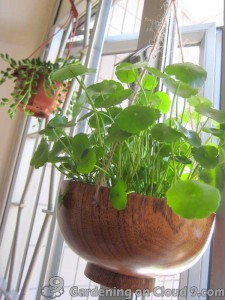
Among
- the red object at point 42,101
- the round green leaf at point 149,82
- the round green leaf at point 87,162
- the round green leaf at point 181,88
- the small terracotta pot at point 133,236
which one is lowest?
the small terracotta pot at point 133,236

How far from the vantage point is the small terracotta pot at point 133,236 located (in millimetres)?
344

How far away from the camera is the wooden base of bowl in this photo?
0.40 metres

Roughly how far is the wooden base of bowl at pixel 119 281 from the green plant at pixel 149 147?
147mm

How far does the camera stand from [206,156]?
36 centimetres

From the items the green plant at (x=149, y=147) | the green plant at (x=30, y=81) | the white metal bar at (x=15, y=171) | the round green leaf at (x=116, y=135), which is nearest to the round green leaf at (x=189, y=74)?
the green plant at (x=149, y=147)

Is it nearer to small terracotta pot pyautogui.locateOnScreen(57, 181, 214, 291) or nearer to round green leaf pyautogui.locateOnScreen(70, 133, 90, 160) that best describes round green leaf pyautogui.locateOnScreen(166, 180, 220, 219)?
small terracotta pot pyautogui.locateOnScreen(57, 181, 214, 291)

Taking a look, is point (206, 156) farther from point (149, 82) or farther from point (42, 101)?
point (42, 101)

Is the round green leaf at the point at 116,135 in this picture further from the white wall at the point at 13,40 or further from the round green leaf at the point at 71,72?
the white wall at the point at 13,40

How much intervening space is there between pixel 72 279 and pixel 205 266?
0.68 metres

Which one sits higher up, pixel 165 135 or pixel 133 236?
pixel 165 135

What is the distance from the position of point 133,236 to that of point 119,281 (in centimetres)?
11

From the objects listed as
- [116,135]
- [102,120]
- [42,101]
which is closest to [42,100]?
[42,101]

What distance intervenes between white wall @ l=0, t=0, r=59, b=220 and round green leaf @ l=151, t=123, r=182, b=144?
46.3 inches

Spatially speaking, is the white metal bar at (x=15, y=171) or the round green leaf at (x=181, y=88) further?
the white metal bar at (x=15, y=171)
